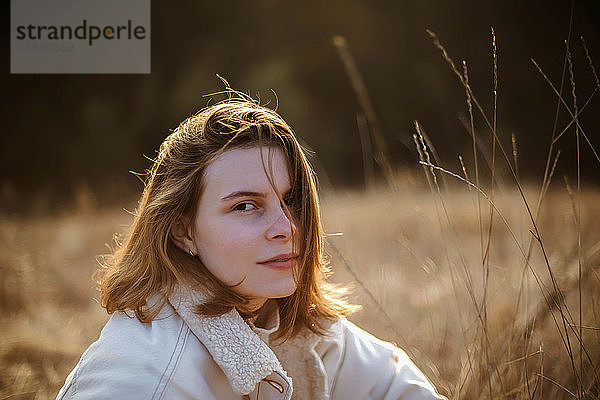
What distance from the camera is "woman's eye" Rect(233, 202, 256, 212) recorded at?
1.17 m

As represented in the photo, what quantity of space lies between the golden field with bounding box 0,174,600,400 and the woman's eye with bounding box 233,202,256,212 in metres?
0.25

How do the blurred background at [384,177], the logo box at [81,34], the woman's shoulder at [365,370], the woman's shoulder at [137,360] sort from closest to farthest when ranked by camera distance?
the woman's shoulder at [137,360] → the woman's shoulder at [365,370] → the blurred background at [384,177] → the logo box at [81,34]

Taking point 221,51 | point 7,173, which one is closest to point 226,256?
point 221,51

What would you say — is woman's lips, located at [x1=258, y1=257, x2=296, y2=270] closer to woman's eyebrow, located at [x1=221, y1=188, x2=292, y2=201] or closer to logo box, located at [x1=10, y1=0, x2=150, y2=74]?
woman's eyebrow, located at [x1=221, y1=188, x2=292, y2=201]

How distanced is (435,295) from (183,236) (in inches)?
48.7

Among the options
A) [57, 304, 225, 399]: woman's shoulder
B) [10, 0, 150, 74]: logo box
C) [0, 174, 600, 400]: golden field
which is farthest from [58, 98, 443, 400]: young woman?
[10, 0, 150, 74]: logo box

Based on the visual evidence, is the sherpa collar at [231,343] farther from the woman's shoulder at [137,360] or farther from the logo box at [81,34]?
the logo box at [81,34]

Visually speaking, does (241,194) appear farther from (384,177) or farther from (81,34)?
(384,177)

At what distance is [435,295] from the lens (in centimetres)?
224

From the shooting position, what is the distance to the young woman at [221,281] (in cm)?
108

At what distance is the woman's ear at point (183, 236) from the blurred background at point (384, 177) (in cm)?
33

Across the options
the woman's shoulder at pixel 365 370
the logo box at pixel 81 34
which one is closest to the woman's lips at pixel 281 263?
the woman's shoulder at pixel 365 370

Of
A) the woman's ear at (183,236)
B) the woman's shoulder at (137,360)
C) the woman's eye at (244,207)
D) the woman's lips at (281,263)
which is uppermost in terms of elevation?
the woman's eye at (244,207)

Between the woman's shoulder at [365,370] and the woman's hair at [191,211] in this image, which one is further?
the woman's shoulder at [365,370]
